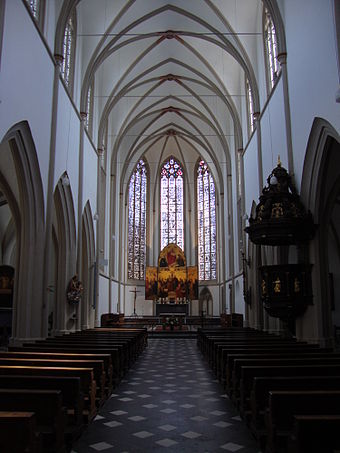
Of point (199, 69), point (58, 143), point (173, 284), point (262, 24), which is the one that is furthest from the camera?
point (173, 284)

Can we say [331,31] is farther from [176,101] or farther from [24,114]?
[176,101]

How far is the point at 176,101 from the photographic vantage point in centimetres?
2997

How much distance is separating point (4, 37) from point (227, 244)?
2216 centimetres

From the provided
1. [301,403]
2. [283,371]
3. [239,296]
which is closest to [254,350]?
[283,371]

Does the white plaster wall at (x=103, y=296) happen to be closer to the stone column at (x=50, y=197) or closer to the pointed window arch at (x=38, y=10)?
the stone column at (x=50, y=197)

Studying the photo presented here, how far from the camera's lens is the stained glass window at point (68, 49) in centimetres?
1692

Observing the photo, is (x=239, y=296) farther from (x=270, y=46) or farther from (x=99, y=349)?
(x=99, y=349)

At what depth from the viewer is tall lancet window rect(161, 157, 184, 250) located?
3759 cm

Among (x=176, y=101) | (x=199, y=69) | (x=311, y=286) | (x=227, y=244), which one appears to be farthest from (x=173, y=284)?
(x=311, y=286)

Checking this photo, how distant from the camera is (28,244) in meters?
13.1

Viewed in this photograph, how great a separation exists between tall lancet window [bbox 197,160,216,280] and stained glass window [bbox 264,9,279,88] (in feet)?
61.2

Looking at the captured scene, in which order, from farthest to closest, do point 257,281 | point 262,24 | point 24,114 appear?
point 257,281
point 262,24
point 24,114

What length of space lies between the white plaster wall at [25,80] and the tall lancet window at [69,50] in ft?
10.1

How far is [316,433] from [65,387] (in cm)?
307
